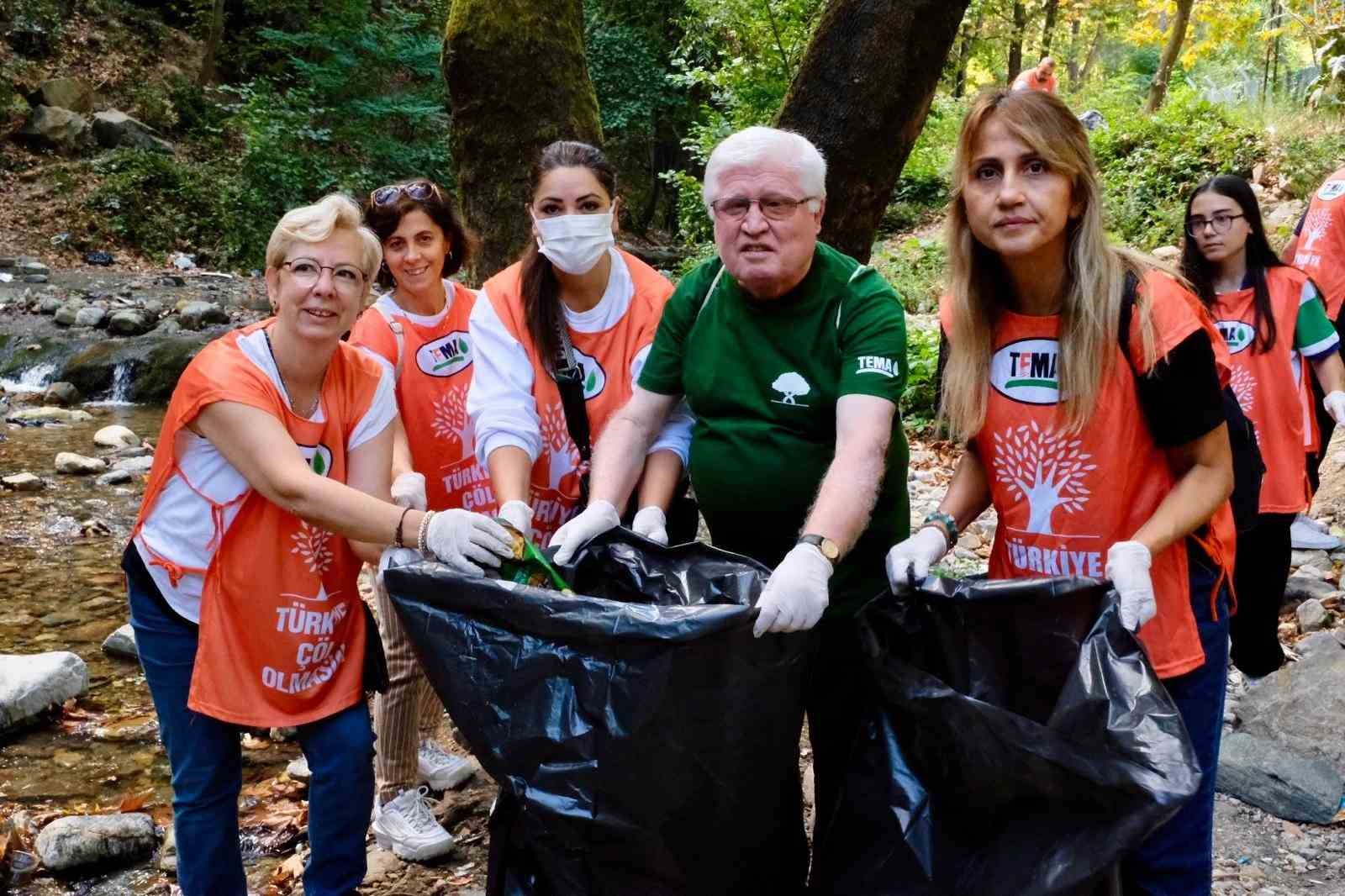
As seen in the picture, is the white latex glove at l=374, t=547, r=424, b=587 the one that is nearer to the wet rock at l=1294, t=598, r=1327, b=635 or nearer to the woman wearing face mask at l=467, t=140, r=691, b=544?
the woman wearing face mask at l=467, t=140, r=691, b=544

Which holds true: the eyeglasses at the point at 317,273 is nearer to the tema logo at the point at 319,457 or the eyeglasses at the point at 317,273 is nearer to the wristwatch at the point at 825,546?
the tema logo at the point at 319,457

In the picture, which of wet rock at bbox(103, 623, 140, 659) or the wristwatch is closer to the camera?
the wristwatch

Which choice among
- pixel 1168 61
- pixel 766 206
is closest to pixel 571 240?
pixel 766 206

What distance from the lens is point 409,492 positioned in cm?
257

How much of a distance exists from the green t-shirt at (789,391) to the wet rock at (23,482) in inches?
255

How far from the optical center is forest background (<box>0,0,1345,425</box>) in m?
11.7

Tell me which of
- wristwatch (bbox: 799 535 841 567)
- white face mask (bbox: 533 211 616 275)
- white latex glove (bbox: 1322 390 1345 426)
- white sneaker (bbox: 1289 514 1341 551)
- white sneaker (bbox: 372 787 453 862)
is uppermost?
white face mask (bbox: 533 211 616 275)

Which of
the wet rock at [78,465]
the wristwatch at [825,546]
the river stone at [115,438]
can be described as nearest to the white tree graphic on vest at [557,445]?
the wristwatch at [825,546]

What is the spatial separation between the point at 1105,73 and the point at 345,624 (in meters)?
31.8

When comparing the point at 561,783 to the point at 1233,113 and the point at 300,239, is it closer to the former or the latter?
the point at 300,239

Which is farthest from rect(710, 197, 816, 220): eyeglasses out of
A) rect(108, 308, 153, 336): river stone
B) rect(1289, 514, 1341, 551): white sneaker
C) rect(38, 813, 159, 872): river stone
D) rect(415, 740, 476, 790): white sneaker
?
rect(108, 308, 153, 336): river stone

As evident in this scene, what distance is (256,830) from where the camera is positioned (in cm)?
328

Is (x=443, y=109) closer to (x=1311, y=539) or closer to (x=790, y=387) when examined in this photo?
(x=1311, y=539)

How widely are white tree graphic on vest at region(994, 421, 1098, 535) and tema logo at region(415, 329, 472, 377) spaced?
1.51 metres
